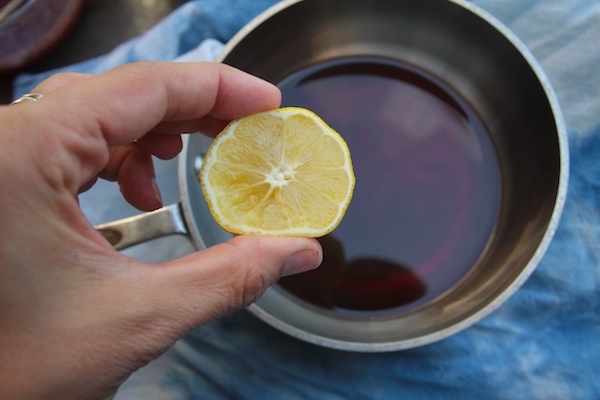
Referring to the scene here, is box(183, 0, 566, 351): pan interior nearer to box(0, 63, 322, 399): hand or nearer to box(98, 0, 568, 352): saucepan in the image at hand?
box(98, 0, 568, 352): saucepan

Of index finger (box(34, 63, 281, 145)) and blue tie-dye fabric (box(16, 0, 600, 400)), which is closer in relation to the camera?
index finger (box(34, 63, 281, 145))

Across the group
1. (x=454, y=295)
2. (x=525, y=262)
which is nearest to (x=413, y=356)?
(x=454, y=295)

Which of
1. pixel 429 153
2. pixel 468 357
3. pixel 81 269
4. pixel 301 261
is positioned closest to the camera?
pixel 81 269

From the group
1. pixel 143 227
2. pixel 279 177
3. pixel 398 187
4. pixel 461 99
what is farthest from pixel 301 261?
pixel 461 99

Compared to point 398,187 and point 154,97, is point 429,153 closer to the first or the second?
point 398,187

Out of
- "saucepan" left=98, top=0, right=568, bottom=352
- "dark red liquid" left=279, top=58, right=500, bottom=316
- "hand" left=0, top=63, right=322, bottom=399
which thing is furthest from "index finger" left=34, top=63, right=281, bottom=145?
"dark red liquid" left=279, top=58, right=500, bottom=316

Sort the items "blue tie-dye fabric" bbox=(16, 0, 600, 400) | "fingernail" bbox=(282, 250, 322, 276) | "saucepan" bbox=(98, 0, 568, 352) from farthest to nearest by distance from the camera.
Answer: "blue tie-dye fabric" bbox=(16, 0, 600, 400) < "saucepan" bbox=(98, 0, 568, 352) < "fingernail" bbox=(282, 250, 322, 276)

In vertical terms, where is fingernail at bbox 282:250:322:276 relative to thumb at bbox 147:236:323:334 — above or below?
above

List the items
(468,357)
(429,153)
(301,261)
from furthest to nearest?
(429,153) < (468,357) < (301,261)
